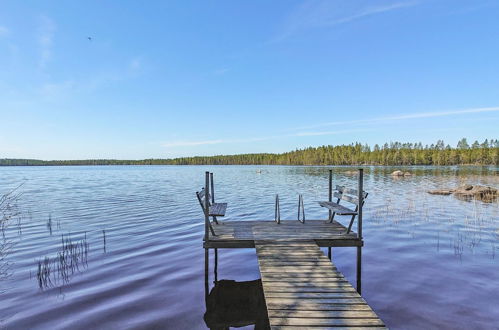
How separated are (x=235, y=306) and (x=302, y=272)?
2.07 meters

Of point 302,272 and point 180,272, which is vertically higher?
point 302,272

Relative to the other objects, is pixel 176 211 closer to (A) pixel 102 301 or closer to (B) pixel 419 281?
(A) pixel 102 301

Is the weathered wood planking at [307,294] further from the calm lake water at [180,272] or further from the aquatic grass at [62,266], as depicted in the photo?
the aquatic grass at [62,266]

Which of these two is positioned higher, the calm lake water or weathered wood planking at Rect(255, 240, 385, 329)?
weathered wood planking at Rect(255, 240, 385, 329)

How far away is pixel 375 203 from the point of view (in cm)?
2466

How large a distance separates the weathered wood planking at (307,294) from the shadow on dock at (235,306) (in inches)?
44.5

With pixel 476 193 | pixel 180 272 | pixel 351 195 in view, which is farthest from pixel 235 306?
pixel 476 193

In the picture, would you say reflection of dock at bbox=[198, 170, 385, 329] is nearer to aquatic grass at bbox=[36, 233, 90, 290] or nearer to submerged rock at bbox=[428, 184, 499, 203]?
aquatic grass at bbox=[36, 233, 90, 290]

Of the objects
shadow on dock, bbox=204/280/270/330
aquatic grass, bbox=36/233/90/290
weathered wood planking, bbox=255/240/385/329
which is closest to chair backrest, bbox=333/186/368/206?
weathered wood planking, bbox=255/240/385/329

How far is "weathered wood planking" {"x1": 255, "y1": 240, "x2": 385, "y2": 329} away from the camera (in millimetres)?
4695

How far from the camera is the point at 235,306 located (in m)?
7.46

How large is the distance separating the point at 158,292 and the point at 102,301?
1389 millimetres

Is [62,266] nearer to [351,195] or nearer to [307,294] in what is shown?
[307,294]

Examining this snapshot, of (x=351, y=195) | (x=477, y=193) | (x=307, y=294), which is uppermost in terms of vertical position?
(x=351, y=195)
